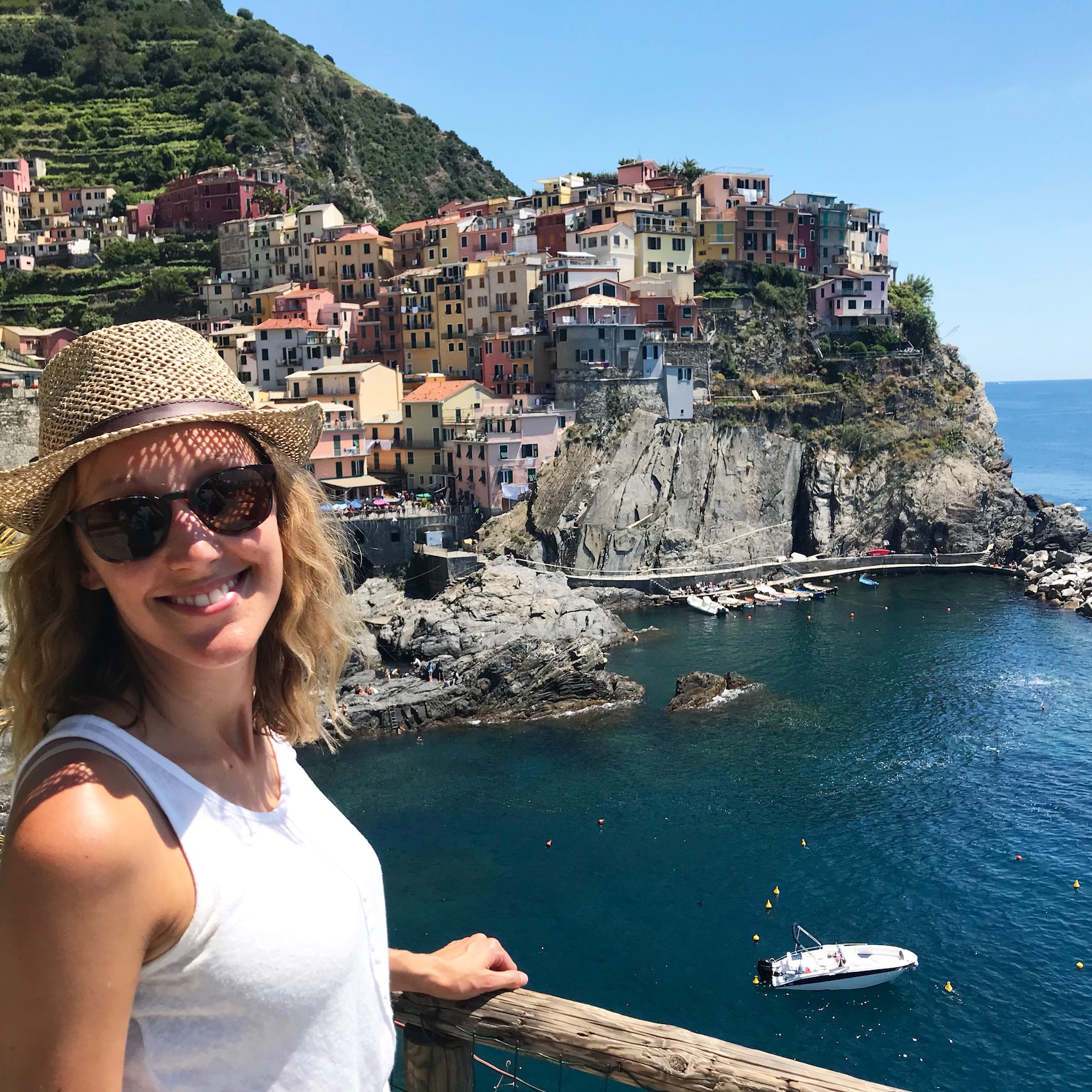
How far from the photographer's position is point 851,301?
59438 millimetres

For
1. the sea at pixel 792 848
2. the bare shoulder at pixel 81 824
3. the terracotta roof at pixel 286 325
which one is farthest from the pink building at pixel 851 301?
the bare shoulder at pixel 81 824

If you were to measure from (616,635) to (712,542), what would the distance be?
12672 mm

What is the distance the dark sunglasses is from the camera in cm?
178

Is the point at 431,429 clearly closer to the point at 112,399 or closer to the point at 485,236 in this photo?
the point at 485,236

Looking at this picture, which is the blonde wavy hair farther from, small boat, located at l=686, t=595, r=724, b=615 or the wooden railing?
small boat, located at l=686, t=595, r=724, b=615

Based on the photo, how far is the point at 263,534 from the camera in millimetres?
1958

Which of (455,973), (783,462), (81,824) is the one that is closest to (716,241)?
(783,462)

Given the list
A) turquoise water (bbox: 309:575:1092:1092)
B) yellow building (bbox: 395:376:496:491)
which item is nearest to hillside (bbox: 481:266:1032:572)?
yellow building (bbox: 395:376:496:491)

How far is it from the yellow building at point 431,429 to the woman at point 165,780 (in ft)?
147

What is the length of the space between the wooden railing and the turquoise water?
15332mm

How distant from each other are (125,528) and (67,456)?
15cm

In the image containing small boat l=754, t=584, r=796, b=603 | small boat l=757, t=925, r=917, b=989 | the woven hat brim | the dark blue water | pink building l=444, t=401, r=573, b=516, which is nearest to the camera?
the woven hat brim

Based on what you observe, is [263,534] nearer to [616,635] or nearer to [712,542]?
[616,635]

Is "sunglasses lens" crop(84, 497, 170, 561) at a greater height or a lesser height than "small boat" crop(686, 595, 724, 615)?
greater
